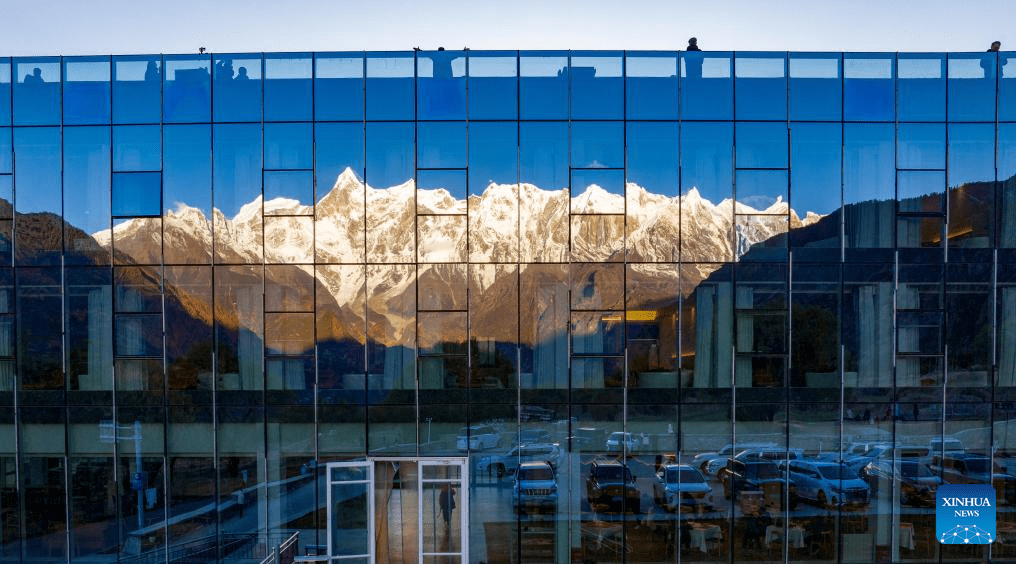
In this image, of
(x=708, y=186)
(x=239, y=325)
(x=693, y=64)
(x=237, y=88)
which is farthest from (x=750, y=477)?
(x=237, y=88)

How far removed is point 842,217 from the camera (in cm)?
1318

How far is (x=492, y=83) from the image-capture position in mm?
13203

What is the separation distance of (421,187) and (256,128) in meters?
3.41

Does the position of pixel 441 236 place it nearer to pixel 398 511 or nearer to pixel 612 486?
pixel 398 511

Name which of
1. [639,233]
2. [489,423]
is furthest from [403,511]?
[639,233]

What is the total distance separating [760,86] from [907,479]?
8155mm

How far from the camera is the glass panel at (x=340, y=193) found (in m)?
13.1

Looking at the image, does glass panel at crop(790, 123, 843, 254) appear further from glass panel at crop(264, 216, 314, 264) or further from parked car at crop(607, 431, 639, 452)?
glass panel at crop(264, 216, 314, 264)

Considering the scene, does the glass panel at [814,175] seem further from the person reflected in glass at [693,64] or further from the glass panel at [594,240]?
the glass panel at [594,240]

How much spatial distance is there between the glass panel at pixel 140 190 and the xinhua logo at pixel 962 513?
53.5 feet

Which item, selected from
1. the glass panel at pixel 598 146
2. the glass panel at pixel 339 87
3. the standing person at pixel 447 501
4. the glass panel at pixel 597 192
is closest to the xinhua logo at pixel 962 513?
the glass panel at pixel 597 192

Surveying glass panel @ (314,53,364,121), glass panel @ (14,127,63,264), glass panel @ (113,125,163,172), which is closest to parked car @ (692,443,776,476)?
glass panel @ (314,53,364,121)

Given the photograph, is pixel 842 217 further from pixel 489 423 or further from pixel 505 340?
pixel 489 423

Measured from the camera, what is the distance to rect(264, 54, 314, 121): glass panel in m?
13.2
